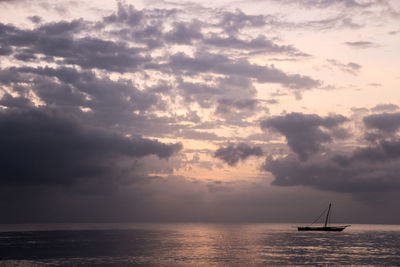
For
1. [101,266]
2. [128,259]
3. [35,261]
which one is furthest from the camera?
[128,259]

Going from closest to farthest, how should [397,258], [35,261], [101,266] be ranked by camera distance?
[101,266]
[35,261]
[397,258]

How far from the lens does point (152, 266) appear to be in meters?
97.3

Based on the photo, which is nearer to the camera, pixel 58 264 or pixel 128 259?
pixel 58 264

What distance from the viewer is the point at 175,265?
9869 centimetres

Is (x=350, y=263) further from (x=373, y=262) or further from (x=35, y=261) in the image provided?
(x=35, y=261)

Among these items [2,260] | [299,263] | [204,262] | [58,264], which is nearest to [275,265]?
[299,263]

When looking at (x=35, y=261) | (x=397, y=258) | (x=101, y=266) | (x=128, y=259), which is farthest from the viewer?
(x=397, y=258)

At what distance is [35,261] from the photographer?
102m

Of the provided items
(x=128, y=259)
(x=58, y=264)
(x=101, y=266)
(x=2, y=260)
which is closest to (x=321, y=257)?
(x=128, y=259)

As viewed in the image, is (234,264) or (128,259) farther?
(128,259)

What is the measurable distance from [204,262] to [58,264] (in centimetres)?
3502

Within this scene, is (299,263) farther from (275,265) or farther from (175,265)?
(175,265)

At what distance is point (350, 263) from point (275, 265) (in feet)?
67.7

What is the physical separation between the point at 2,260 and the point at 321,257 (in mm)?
85244
